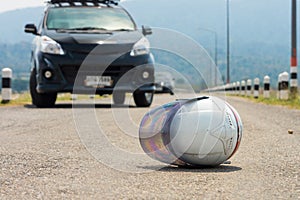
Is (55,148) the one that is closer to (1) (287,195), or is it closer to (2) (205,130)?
(2) (205,130)

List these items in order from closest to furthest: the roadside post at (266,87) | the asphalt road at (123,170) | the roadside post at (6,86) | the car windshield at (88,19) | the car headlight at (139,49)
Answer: the asphalt road at (123,170)
the car headlight at (139,49)
the car windshield at (88,19)
the roadside post at (6,86)
the roadside post at (266,87)

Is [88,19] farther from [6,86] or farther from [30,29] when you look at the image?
[6,86]

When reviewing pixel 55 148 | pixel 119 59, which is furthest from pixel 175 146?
pixel 119 59

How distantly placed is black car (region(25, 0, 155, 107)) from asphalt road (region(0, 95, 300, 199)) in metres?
3.88

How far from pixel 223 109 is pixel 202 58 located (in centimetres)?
45

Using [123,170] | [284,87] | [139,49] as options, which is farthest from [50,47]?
[284,87]

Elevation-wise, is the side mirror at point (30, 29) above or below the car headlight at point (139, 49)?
above

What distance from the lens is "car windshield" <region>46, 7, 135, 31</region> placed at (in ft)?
40.8

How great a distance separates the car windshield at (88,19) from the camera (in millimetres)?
12433

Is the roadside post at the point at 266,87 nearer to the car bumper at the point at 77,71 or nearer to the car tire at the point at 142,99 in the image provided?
the car tire at the point at 142,99

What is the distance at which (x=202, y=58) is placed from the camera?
5.09 metres

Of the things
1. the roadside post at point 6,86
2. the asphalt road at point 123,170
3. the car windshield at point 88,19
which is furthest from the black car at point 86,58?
the asphalt road at point 123,170

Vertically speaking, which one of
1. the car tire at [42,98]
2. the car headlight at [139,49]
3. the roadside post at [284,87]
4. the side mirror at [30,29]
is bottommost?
the roadside post at [284,87]

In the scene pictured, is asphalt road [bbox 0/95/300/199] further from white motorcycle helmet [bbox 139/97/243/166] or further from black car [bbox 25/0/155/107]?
black car [bbox 25/0/155/107]
